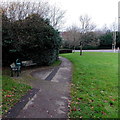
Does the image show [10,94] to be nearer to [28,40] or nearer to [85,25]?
[28,40]

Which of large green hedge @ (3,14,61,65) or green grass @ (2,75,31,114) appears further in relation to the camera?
large green hedge @ (3,14,61,65)

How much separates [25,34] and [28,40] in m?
0.47

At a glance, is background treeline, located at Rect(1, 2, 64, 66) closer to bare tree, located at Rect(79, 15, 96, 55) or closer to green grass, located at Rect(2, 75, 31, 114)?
green grass, located at Rect(2, 75, 31, 114)

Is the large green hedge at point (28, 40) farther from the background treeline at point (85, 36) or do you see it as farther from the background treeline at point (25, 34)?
the background treeline at point (85, 36)

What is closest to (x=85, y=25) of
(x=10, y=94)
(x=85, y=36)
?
(x=85, y=36)

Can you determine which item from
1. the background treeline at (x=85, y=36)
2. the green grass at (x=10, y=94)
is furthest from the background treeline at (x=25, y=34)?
the background treeline at (x=85, y=36)

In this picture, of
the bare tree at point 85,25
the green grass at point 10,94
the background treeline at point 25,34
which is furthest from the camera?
the bare tree at point 85,25

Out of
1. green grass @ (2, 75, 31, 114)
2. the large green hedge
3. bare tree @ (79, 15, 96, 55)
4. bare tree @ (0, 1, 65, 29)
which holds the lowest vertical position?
green grass @ (2, 75, 31, 114)

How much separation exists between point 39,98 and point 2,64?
264 inches

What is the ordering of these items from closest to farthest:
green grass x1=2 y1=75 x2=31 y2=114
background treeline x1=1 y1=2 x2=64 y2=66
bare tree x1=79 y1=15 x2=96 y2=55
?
green grass x1=2 y1=75 x2=31 y2=114, background treeline x1=1 y1=2 x2=64 y2=66, bare tree x1=79 y1=15 x2=96 y2=55

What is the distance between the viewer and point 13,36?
780 cm

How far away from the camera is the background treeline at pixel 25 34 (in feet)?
25.5

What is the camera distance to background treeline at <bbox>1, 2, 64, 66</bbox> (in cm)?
779

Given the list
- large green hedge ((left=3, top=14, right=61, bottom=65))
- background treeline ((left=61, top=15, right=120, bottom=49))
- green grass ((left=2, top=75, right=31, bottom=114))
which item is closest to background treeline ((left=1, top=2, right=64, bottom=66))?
large green hedge ((left=3, top=14, right=61, bottom=65))
